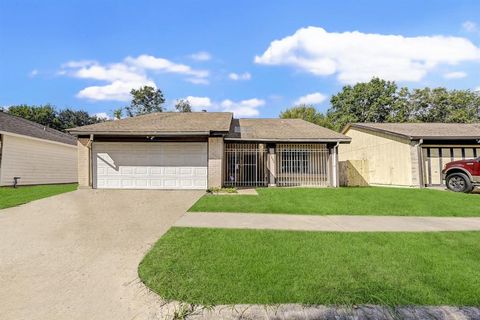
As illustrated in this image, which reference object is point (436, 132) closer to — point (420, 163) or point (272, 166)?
point (420, 163)

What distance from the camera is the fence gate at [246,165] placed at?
49.9 feet

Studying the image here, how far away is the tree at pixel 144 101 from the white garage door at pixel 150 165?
32.5 metres

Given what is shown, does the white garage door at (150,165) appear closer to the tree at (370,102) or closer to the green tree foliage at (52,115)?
the tree at (370,102)

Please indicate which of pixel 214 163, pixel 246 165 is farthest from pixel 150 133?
pixel 246 165

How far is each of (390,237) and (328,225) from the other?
4.68 ft

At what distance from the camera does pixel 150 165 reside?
13133 millimetres

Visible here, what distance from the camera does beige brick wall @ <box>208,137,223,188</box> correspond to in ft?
42.3

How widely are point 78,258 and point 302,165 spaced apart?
12.5 metres

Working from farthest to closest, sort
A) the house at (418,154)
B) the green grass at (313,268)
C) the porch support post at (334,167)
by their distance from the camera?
the house at (418,154), the porch support post at (334,167), the green grass at (313,268)

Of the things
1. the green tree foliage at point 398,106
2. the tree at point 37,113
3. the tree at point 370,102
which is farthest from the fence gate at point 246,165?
the tree at point 37,113

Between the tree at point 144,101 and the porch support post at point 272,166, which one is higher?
the tree at point 144,101

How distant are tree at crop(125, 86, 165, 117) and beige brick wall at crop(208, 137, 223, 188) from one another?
34120 mm

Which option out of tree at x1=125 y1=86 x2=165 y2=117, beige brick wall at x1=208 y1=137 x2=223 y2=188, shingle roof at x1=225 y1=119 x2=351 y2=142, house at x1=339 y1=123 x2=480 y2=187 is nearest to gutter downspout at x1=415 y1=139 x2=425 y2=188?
house at x1=339 y1=123 x2=480 y2=187

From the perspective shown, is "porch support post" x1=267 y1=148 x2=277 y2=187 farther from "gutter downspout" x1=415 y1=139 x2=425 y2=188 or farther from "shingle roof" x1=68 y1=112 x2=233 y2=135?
"gutter downspout" x1=415 y1=139 x2=425 y2=188
